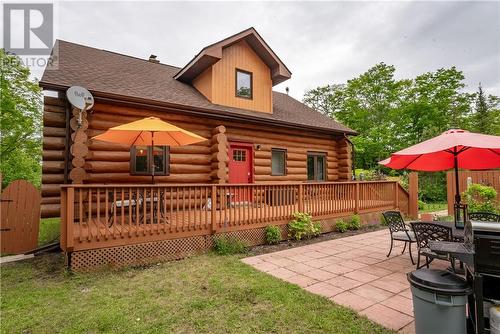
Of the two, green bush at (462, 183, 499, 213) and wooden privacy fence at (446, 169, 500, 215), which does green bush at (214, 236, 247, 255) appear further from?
wooden privacy fence at (446, 169, 500, 215)

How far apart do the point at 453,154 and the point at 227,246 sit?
17.0ft

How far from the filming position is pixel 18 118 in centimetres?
1711

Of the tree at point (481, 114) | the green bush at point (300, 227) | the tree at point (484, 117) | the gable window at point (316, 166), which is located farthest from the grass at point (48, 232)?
the tree at point (481, 114)

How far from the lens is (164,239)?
5.45m

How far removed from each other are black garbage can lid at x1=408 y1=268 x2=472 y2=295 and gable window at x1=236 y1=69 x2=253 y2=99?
8.98m

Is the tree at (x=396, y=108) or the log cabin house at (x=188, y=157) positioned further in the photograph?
the tree at (x=396, y=108)

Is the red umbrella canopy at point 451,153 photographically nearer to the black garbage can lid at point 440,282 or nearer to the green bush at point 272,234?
the black garbage can lid at point 440,282

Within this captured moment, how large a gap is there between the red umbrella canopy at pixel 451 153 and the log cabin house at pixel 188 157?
2891 mm

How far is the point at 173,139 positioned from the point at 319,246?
458cm

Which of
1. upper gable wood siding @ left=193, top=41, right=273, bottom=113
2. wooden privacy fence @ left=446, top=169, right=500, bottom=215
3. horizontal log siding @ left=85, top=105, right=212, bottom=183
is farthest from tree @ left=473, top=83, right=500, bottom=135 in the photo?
horizontal log siding @ left=85, top=105, right=212, bottom=183

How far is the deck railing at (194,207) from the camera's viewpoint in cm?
478

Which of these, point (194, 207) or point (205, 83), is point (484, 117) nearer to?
point (205, 83)

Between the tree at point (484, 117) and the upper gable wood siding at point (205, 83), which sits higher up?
the tree at point (484, 117)

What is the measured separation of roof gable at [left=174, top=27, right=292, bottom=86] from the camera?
9.38 metres
